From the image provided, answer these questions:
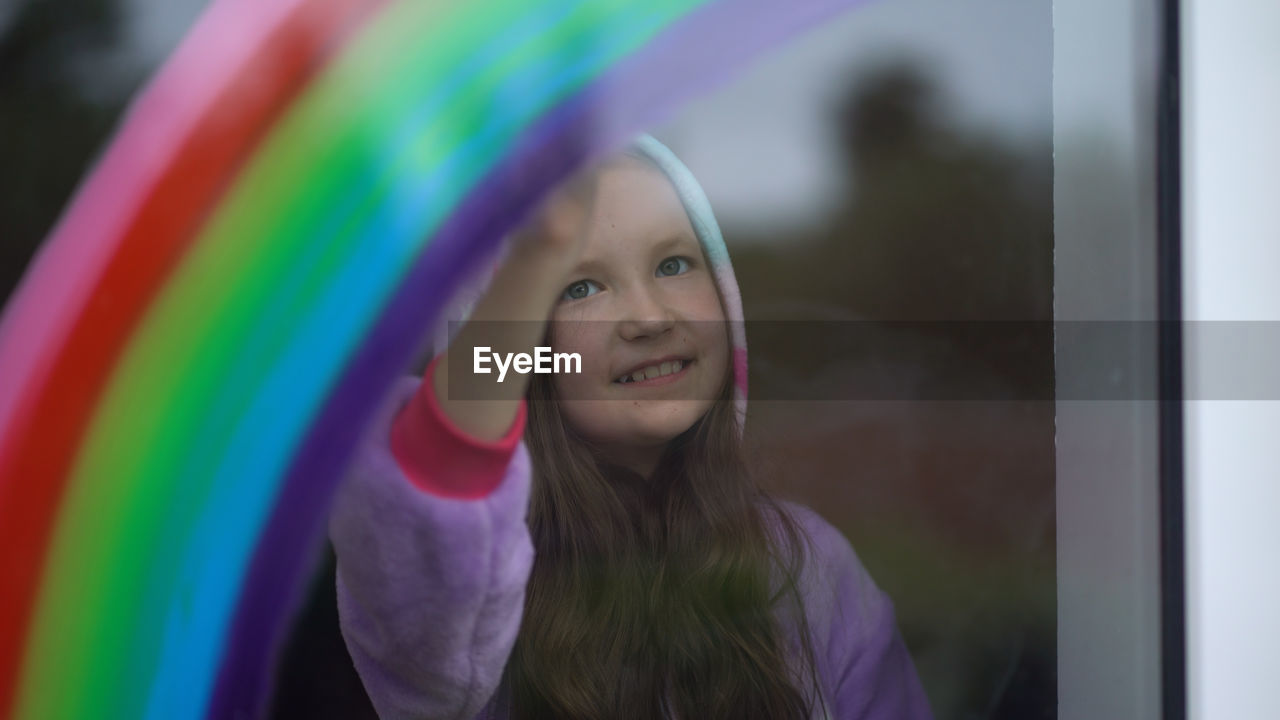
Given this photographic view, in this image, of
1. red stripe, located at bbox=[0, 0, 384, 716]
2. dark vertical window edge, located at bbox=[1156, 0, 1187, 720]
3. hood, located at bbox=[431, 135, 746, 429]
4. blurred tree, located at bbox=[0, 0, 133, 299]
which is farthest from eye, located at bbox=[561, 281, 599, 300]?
dark vertical window edge, located at bbox=[1156, 0, 1187, 720]

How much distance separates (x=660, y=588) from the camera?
789mm

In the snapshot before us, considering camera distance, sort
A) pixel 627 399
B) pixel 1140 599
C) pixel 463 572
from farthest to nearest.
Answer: pixel 1140 599
pixel 627 399
pixel 463 572

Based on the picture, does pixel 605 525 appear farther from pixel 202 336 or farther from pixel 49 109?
pixel 49 109

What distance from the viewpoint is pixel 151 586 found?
0.70 meters

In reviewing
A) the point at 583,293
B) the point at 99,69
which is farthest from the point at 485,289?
the point at 99,69

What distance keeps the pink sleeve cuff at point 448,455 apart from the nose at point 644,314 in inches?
5.4

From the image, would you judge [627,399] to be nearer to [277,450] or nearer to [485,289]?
[485,289]

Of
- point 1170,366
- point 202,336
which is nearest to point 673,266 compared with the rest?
point 202,336

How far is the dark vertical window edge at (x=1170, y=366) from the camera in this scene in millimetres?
835

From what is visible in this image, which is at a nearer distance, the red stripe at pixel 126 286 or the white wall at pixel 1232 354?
the red stripe at pixel 126 286

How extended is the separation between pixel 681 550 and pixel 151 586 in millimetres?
421

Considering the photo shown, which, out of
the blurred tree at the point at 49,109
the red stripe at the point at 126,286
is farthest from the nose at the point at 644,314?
the blurred tree at the point at 49,109

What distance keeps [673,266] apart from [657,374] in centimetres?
9

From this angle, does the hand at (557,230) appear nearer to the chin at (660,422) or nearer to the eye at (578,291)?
the eye at (578,291)
